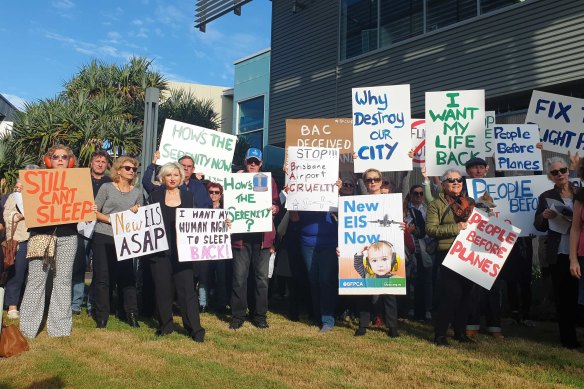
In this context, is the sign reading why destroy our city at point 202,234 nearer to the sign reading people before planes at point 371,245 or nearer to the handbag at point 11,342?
the sign reading people before planes at point 371,245

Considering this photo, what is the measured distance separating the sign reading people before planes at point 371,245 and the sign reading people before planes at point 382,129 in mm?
826

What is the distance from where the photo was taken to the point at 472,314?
603cm

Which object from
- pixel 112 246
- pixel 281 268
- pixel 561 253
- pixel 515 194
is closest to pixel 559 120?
pixel 515 194

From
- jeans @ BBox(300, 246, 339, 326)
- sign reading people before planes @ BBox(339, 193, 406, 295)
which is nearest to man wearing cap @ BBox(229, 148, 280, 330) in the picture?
jeans @ BBox(300, 246, 339, 326)

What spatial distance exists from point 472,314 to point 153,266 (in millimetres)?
3510

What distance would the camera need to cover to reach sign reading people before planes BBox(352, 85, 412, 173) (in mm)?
6895

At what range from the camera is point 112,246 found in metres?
6.40

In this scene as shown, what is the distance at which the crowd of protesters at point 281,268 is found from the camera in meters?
5.66

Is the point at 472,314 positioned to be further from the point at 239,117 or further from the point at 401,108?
the point at 239,117

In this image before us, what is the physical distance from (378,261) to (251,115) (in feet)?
64.9

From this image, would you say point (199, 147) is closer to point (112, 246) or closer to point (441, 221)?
point (112, 246)

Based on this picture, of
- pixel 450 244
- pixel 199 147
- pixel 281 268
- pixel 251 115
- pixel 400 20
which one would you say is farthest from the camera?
pixel 251 115

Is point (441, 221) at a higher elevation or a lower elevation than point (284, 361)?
higher

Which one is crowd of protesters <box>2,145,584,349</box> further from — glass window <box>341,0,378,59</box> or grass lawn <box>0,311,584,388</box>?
glass window <box>341,0,378,59</box>
